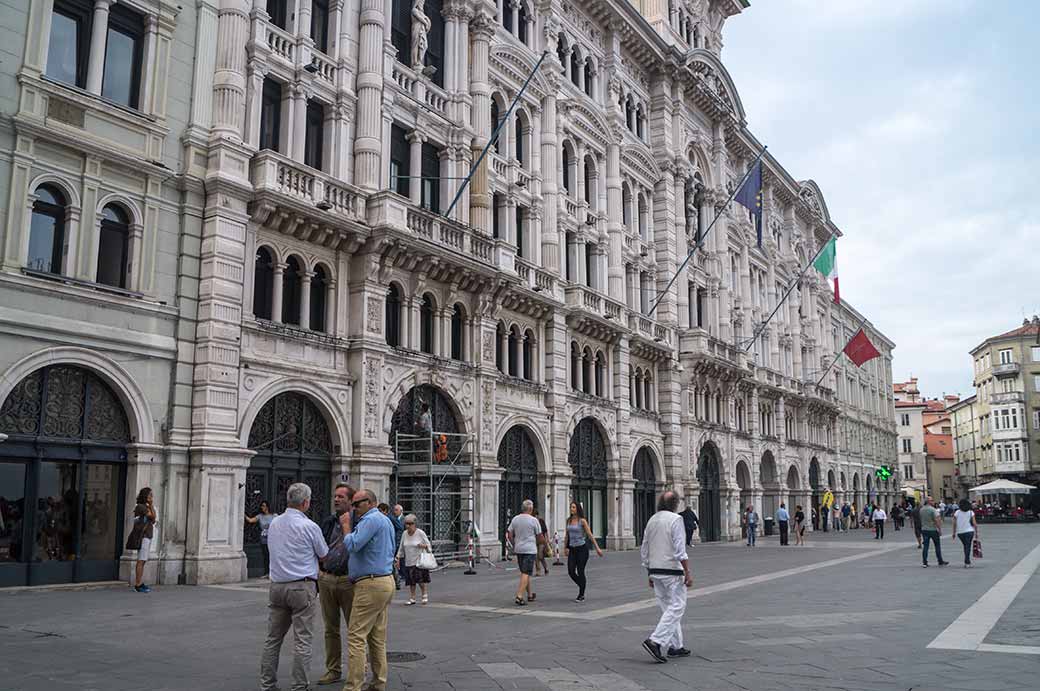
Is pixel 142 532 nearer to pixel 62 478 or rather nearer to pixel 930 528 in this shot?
pixel 62 478

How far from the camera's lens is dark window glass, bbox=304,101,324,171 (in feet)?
80.5

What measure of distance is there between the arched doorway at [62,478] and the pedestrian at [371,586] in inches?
442

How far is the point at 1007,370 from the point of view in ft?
309

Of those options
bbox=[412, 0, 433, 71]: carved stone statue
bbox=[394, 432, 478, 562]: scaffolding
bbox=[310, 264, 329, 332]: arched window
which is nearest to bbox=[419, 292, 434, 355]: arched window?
bbox=[394, 432, 478, 562]: scaffolding

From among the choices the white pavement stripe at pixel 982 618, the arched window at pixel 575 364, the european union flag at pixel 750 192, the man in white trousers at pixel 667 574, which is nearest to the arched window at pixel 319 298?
the arched window at pixel 575 364

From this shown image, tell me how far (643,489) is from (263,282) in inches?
884

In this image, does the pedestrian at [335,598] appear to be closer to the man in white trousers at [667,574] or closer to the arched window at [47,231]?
the man in white trousers at [667,574]

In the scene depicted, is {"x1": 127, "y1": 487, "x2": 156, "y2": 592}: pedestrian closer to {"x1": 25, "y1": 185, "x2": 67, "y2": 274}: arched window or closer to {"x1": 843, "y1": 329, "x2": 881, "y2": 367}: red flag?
{"x1": 25, "y1": 185, "x2": 67, "y2": 274}: arched window

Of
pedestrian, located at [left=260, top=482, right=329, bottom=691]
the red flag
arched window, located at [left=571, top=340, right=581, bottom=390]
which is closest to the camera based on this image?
pedestrian, located at [left=260, top=482, right=329, bottom=691]

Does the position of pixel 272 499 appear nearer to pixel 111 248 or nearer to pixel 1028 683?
pixel 111 248

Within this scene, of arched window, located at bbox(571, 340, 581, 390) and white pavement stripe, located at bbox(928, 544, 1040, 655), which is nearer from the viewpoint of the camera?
white pavement stripe, located at bbox(928, 544, 1040, 655)

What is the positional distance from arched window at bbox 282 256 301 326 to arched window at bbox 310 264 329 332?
18.6 inches

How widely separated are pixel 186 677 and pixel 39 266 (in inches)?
457

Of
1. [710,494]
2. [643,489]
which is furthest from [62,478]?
[710,494]
